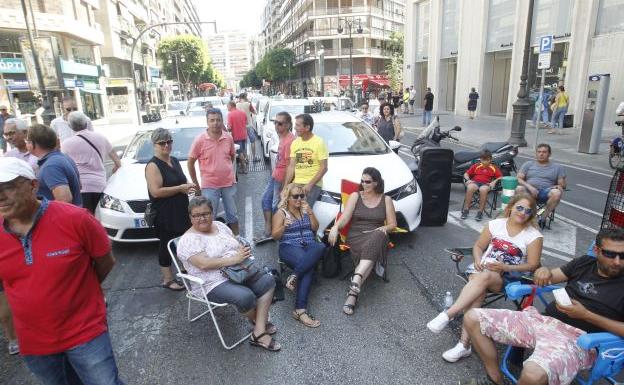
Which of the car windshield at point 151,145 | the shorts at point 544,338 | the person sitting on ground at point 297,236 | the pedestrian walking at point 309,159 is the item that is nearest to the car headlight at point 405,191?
the pedestrian walking at point 309,159

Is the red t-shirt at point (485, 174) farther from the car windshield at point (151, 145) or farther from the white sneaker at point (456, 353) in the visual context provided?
the car windshield at point (151, 145)

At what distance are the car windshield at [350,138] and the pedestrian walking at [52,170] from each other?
3544mm

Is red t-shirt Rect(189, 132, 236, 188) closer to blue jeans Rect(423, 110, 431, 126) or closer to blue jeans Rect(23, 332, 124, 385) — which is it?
blue jeans Rect(23, 332, 124, 385)

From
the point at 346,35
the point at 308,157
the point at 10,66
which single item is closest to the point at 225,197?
the point at 308,157

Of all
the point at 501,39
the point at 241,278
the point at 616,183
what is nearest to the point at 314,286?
the point at 241,278

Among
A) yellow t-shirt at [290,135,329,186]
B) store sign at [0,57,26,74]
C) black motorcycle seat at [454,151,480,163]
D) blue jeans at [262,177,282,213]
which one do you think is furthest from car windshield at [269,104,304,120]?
store sign at [0,57,26,74]

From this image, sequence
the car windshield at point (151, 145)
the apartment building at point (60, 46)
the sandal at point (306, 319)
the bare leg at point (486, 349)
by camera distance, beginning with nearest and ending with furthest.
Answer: the bare leg at point (486, 349), the sandal at point (306, 319), the car windshield at point (151, 145), the apartment building at point (60, 46)

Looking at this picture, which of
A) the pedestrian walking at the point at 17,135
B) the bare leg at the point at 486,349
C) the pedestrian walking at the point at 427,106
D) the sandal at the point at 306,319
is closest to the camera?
the bare leg at the point at 486,349

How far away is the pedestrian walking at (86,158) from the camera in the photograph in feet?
15.7

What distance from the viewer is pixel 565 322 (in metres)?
2.79

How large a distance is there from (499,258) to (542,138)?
12915mm

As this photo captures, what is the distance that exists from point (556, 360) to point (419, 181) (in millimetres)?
3681

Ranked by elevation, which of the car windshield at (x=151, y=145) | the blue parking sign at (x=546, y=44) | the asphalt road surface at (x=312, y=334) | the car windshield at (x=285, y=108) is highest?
the blue parking sign at (x=546, y=44)

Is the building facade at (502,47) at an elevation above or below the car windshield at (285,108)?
above
